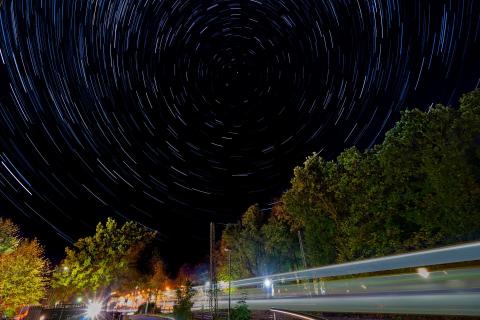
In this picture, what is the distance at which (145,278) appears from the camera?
160 feet

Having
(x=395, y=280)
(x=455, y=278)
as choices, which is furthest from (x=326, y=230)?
(x=455, y=278)

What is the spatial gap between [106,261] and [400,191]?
3854 cm

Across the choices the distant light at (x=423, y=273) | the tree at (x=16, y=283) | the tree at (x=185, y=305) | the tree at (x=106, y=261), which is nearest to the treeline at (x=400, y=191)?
the distant light at (x=423, y=273)

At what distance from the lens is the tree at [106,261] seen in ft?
137

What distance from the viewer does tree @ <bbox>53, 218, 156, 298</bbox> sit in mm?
41844

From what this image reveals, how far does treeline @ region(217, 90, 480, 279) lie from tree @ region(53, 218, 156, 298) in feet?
86.5

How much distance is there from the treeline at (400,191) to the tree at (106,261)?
26365 millimetres

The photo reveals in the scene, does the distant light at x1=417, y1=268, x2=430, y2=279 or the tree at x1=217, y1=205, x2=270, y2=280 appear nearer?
the distant light at x1=417, y1=268, x2=430, y2=279

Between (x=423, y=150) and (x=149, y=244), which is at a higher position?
(x=149, y=244)

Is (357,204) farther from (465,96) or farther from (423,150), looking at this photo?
(465,96)

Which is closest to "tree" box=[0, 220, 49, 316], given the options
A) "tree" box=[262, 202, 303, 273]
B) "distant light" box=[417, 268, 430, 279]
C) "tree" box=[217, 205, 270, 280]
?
"tree" box=[217, 205, 270, 280]

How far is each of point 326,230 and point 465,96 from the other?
54.5ft

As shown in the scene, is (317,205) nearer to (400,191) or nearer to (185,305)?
(400,191)

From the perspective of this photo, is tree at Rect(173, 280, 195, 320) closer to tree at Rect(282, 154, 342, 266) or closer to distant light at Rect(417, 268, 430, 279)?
tree at Rect(282, 154, 342, 266)
